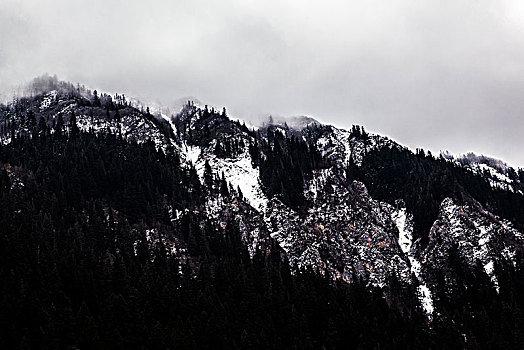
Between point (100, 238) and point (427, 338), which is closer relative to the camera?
point (427, 338)

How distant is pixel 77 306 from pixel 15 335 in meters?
19.0

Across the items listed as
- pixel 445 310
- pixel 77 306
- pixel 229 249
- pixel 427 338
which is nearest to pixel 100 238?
pixel 229 249

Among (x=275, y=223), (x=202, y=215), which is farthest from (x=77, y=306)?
(x=275, y=223)

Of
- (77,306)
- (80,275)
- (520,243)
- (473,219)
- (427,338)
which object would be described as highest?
(473,219)

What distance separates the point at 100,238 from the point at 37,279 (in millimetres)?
50508

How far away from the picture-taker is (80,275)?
98000 millimetres

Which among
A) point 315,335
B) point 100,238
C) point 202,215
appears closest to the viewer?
point 315,335

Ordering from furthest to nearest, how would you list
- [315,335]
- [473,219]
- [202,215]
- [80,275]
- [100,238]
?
[473,219] < [202,215] < [100,238] < [315,335] < [80,275]

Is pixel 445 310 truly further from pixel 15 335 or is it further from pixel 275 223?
pixel 15 335

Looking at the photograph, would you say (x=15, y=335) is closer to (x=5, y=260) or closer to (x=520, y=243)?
(x=5, y=260)

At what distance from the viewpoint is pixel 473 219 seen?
193875mm

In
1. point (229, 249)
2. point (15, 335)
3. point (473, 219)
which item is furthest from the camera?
point (473, 219)

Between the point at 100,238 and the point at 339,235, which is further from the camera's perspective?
the point at 339,235

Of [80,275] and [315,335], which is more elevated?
[80,275]
